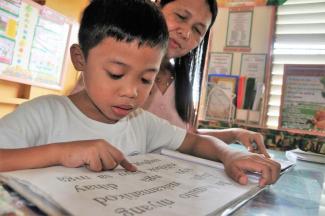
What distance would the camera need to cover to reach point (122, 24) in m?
0.67

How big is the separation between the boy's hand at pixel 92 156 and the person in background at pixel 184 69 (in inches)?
16.2

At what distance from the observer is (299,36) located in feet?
7.05

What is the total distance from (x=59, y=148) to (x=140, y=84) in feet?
0.69

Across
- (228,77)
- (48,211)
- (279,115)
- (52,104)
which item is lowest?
(48,211)

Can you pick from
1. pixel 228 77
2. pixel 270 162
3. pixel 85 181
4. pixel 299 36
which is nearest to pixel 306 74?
pixel 299 36

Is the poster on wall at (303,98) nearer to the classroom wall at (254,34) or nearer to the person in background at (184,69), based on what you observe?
the classroom wall at (254,34)

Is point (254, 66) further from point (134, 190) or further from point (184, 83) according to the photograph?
point (134, 190)

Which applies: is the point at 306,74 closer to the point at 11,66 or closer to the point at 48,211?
the point at 11,66

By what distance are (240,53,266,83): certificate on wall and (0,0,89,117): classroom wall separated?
3.71 ft

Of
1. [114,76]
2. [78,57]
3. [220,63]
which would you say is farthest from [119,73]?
[220,63]

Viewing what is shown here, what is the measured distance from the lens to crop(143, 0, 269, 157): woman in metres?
1.15

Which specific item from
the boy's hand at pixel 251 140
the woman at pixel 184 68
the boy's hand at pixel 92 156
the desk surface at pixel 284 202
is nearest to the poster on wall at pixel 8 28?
the woman at pixel 184 68

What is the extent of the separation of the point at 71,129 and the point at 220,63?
1775 mm

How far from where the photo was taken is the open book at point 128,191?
323mm
